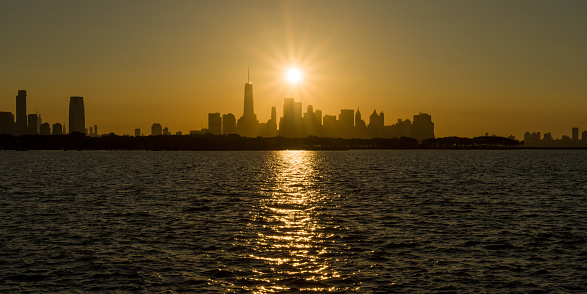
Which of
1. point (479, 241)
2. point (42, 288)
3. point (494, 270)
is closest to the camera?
point (42, 288)

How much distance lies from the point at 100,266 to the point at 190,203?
33387mm

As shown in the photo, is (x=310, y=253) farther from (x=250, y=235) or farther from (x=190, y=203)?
(x=190, y=203)

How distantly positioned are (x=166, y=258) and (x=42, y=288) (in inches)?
322

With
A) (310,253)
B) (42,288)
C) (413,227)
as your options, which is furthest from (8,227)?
(413,227)

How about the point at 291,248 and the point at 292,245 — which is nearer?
the point at 291,248

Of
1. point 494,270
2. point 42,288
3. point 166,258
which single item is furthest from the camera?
point 166,258

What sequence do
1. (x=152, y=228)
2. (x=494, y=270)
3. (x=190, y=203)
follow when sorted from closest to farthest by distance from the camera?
(x=494, y=270)
(x=152, y=228)
(x=190, y=203)

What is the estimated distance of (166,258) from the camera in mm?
34969

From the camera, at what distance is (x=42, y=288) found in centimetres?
2833

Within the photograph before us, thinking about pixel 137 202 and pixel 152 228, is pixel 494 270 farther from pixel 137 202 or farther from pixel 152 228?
pixel 137 202

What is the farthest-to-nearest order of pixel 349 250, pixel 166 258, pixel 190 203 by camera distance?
pixel 190 203 → pixel 349 250 → pixel 166 258

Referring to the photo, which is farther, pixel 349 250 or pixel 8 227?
pixel 8 227

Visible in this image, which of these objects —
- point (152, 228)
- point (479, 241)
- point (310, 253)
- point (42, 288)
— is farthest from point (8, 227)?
point (479, 241)

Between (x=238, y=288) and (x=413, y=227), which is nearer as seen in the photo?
(x=238, y=288)
